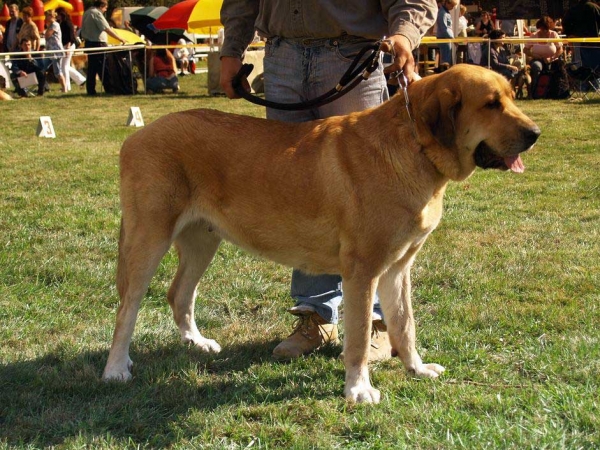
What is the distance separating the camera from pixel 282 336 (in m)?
4.51

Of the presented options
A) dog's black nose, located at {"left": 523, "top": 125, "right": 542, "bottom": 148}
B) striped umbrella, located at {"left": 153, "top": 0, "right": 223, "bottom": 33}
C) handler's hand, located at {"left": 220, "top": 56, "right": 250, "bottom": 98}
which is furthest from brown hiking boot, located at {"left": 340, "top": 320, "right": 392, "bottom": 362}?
striped umbrella, located at {"left": 153, "top": 0, "right": 223, "bottom": 33}

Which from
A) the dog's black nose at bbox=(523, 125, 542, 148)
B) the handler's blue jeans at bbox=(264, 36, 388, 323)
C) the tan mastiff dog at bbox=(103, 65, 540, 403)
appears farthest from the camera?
the handler's blue jeans at bbox=(264, 36, 388, 323)

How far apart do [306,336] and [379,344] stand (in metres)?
0.40

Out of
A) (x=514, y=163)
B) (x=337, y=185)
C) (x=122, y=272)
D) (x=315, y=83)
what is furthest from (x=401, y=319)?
(x=122, y=272)

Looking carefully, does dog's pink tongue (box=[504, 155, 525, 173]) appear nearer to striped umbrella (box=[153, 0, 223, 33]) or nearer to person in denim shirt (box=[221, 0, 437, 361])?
person in denim shirt (box=[221, 0, 437, 361])

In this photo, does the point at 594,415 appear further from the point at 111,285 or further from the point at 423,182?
the point at 111,285

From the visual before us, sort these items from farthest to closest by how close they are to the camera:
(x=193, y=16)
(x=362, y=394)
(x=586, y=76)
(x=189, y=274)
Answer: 1. (x=193, y=16)
2. (x=586, y=76)
3. (x=189, y=274)
4. (x=362, y=394)

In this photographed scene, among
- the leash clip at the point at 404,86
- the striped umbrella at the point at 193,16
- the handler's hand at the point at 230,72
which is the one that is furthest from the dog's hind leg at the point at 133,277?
the striped umbrella at the point at 193,16

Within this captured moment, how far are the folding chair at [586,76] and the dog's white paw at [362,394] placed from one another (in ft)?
45.3

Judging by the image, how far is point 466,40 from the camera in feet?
58.1

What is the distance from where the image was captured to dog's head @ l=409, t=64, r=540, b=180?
11.1 feet

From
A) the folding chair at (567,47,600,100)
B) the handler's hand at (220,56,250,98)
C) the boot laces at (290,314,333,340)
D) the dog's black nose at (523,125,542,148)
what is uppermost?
the handler's hand at (220,56,250,98)

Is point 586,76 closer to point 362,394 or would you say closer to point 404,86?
point 404,86

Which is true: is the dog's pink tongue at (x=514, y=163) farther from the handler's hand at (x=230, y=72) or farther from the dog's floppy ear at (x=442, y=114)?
the handler's hand at (x=230, y=72)
